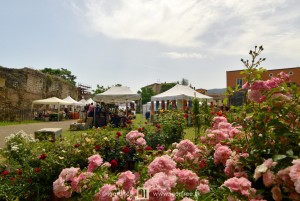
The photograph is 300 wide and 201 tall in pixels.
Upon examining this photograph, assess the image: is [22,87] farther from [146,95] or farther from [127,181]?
[146,95]

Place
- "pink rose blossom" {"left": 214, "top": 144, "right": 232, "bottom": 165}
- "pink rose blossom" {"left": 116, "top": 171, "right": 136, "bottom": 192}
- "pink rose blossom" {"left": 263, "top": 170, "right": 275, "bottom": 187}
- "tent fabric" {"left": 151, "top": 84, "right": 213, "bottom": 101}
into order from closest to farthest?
"pink rose blossom" {"left": 263, "top": 170, "right": 275, "bottom": 187}, "pink rose blossom" {"left": 116, "top": 171, "right": 136, "bottom": 192}, "pink rose blossom" {"left": 214, "top": 144, "right": 232, "bottom": 165}, "tent fabric" {"left": 151, "top": 84, "right": 213, "bottom": 101}

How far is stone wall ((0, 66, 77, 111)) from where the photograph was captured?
77.2 ft

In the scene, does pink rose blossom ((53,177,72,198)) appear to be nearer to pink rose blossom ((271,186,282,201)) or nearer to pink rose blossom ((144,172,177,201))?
pink rose blossom ((144,172,177,201))

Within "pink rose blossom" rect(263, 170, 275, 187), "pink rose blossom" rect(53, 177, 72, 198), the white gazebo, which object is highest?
the white gazebo

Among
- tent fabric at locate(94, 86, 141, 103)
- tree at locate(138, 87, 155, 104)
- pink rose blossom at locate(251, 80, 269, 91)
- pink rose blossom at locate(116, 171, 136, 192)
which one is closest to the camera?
pink rose blossom at locate(116, 171, 136, 192)

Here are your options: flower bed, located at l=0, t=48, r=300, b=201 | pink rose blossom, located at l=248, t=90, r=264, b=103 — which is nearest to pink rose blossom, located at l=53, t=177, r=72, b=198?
flower bed, located at l=0, t=48, r=300, b=201

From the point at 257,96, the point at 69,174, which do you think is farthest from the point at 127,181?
the point at 257,96

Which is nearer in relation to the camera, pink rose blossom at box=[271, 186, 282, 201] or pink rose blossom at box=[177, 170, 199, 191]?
pink rose blossom at box=[271, 186, 282, 201]

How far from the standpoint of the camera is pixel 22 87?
85.4ft

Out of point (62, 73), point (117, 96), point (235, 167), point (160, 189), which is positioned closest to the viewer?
point (160, 189)

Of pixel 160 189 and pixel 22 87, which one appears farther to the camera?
pixel 22 87

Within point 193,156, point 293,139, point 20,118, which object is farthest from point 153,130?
point 20,118

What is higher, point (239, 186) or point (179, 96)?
point (179, 96)

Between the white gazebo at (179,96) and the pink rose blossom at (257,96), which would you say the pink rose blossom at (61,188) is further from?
the white gazebo at (179,96)
